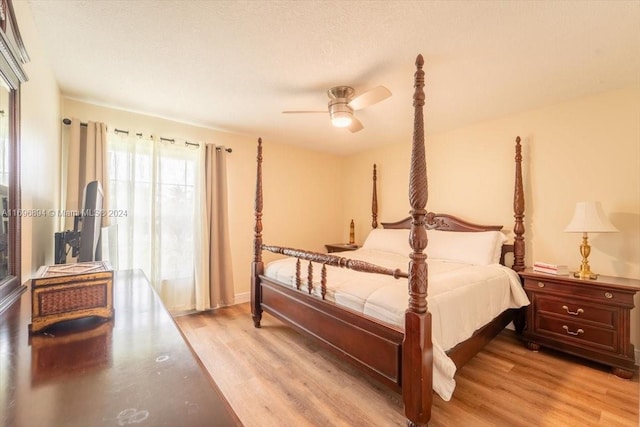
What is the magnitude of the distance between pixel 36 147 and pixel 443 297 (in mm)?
2659

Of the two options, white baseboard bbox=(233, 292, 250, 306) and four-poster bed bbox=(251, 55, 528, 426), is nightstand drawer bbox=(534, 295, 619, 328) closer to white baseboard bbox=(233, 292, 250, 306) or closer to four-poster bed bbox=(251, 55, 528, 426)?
four-poster bed bbox=(251, 55, 528, 426)

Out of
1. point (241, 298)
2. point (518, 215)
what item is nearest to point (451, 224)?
point (518, 215)

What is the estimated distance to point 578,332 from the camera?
2.27 m

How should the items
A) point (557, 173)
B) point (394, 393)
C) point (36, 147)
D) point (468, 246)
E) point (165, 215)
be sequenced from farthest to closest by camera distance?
point (165, 215), point (468, 246), point (557, 173), point (394, 393), point (36, 147)

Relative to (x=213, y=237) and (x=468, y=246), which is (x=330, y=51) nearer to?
(x=468, y=246)

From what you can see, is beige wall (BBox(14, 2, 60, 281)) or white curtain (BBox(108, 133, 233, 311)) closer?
beige wall (BBox(14, 2, 60, 281))

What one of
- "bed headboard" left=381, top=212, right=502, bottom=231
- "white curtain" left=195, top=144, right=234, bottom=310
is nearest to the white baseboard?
"white curtain" left=195, top=144, right=234, bottom=310

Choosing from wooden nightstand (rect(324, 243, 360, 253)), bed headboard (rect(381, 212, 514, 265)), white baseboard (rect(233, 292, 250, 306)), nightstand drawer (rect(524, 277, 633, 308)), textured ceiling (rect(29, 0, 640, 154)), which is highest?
textured ceiling (rect(29, 0, 640, 154))

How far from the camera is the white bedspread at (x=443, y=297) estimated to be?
5.41 feet

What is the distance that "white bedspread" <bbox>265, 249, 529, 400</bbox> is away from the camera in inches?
64.9

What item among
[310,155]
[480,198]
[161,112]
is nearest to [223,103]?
[161,112]

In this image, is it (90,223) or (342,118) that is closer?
(90,223)

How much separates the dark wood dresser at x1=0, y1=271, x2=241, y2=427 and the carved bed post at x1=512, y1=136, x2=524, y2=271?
3.08 meters

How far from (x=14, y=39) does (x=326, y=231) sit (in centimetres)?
397
